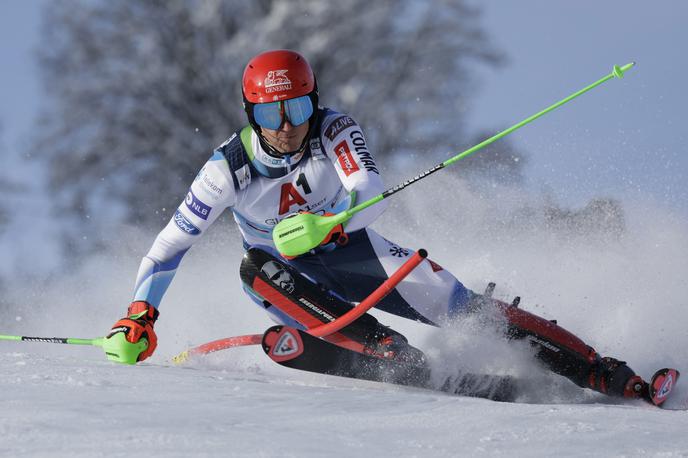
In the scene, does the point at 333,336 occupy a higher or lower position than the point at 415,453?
higher

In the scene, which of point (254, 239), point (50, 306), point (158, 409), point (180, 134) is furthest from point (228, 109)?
point (158, 409)

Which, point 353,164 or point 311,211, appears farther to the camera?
→ point 311,211

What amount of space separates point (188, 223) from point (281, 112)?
0.76 metres

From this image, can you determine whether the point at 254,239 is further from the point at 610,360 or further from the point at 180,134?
the point at 180,134

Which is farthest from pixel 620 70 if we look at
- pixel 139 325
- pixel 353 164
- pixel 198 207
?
pixel 139 325

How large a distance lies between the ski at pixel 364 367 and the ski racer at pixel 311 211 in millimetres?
78

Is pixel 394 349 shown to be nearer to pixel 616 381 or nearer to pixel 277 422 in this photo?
pixel 616 381

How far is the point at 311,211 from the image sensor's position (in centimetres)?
473

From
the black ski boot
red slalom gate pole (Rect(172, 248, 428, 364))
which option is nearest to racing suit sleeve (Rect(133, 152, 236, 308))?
red slalom gate pole (Rect(172, 248, 428, 364))

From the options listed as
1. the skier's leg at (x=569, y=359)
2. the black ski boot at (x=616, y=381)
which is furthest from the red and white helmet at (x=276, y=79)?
the black ski boot at (x=616, y=381)

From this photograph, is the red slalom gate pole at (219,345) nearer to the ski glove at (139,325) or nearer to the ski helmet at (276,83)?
the ski glove at (139,325)

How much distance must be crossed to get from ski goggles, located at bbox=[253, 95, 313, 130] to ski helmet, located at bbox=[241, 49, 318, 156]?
0.02 metres

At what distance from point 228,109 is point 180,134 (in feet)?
3.22

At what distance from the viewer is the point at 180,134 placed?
1658cm
